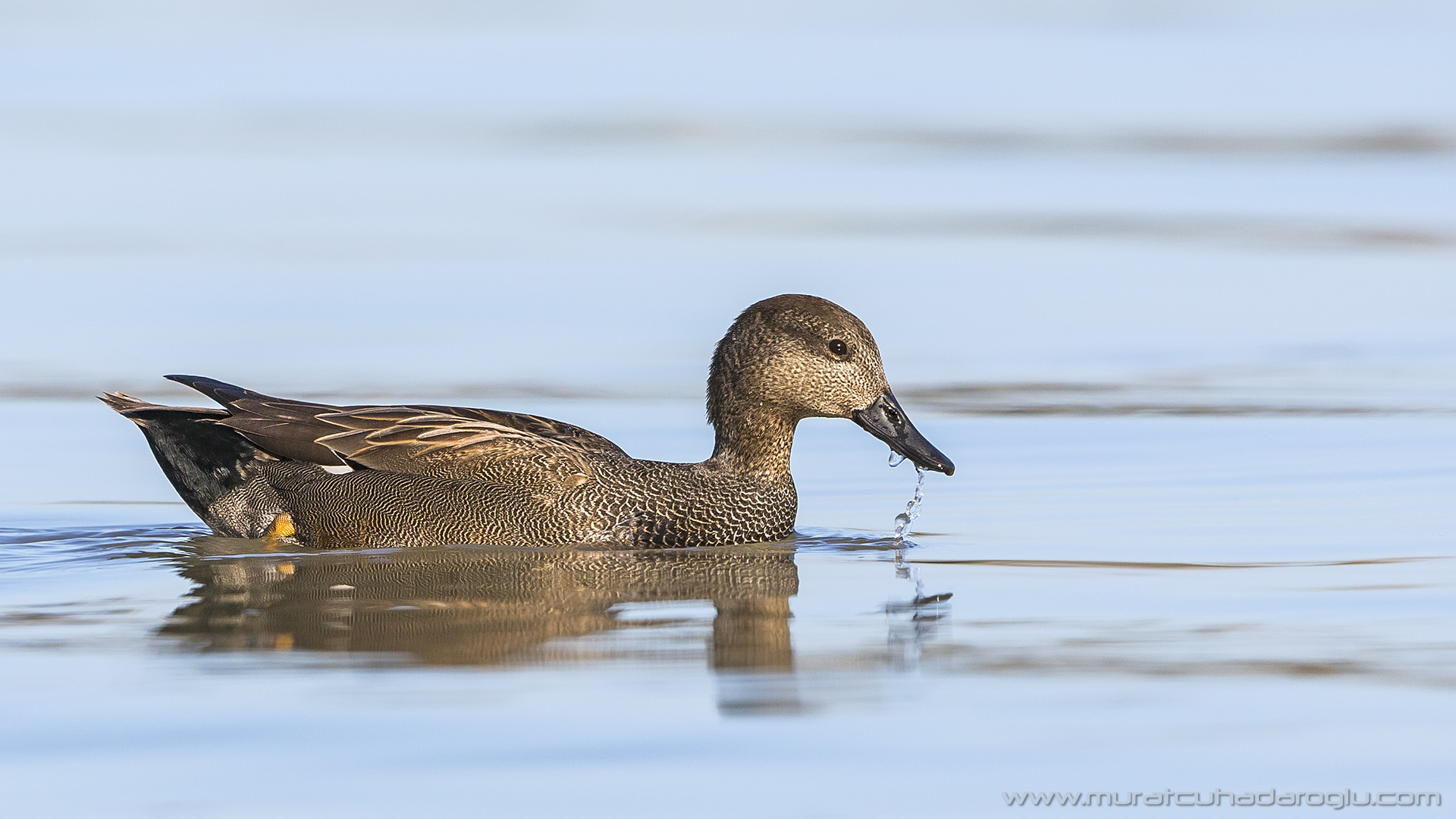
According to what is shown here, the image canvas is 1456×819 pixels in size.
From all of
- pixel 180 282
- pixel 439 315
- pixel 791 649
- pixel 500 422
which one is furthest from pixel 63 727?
pixel 180 282

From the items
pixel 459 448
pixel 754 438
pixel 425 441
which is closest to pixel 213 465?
pixel 425 441

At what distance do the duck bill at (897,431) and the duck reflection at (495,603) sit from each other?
2.41ft

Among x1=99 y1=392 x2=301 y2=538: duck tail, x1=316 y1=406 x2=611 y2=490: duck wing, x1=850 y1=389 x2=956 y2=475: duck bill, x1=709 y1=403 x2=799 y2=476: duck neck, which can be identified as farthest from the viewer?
x1=709 y1=403 x2=799 y2=476: duck neck

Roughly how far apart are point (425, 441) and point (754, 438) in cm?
133

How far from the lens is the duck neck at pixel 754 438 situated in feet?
31.4

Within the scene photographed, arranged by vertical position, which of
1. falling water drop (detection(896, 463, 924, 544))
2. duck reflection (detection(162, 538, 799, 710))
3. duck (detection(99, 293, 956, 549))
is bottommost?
duck reflection (detection(162, 538, 799, 710))

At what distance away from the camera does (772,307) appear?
9.57 meters

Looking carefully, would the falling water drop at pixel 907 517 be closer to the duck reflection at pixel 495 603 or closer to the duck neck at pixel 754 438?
the duck reflection at pixel 495 603

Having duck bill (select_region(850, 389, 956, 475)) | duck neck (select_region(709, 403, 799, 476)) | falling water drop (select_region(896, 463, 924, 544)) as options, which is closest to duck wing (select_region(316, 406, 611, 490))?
duck neck (select_region(709, 403, 799, 476))

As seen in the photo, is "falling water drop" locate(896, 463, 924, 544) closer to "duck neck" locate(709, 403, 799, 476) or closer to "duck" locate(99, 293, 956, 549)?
"duck" locate(99, 293, 956, 549)

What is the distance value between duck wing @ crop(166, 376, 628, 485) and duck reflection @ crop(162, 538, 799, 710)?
1.27ft

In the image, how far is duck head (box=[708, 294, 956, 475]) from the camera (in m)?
9.41

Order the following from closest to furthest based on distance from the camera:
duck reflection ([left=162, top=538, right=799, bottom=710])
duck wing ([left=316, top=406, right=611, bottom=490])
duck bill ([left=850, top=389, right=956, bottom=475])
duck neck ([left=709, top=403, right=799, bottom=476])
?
1. duck reflection ([left=162, top=538, right=799, bottom=710])
2. duck wing ([left=316, top=406, right=611, bottom=490])
3. duck bill ([left=850, top=389, right=956, bottom=475])
4. duck neck ([left=709, top=403, right=799, bottom=476])

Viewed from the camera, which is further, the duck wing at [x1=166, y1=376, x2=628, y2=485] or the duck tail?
the duck tail
